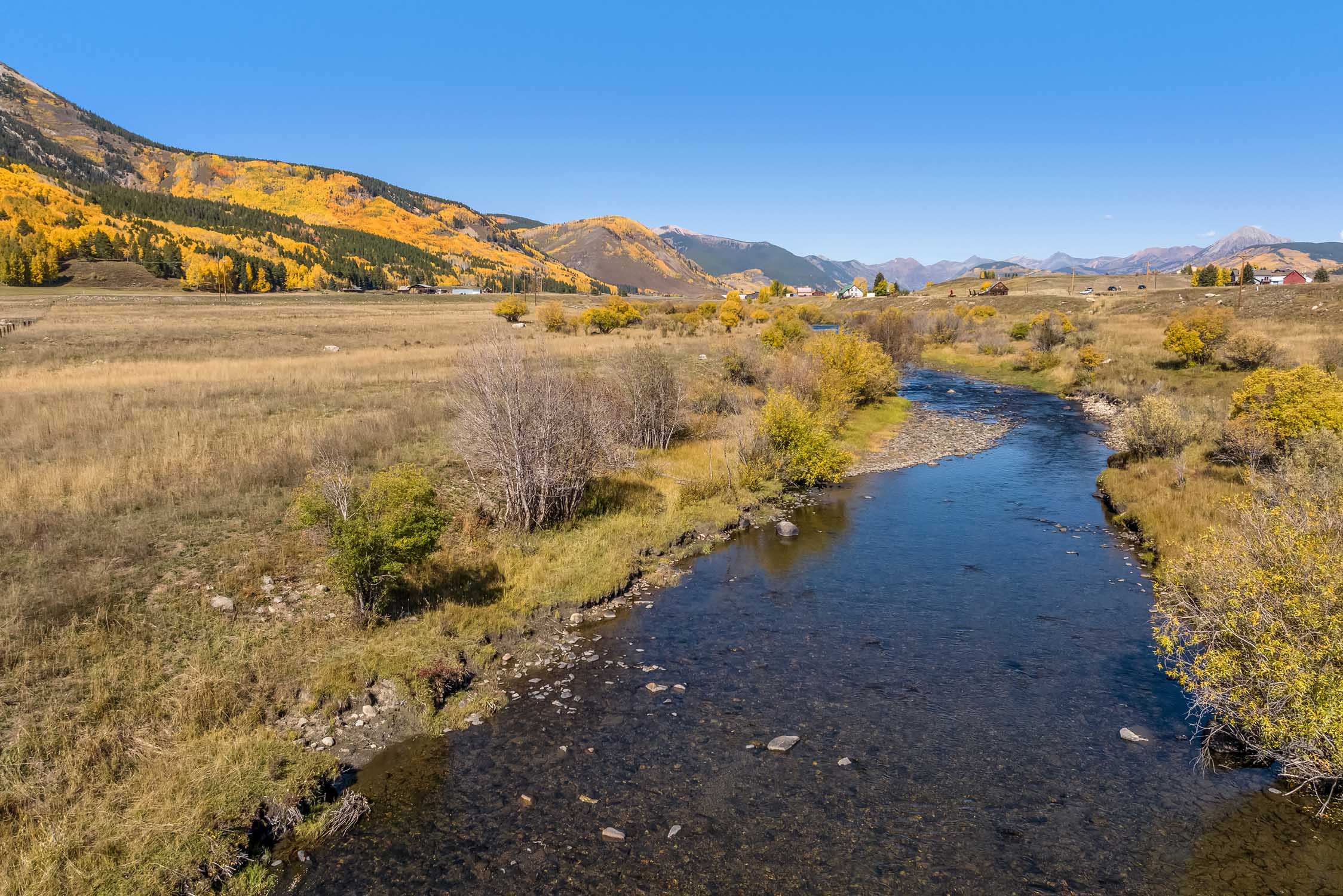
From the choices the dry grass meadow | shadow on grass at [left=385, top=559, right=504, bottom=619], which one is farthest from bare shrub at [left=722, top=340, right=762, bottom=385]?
shadow on grass at [left=385, top=559, right=504, bottom=619]

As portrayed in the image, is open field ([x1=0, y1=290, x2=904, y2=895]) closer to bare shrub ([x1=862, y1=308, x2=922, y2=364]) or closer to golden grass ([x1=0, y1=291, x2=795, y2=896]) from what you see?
golden grass ([x1=0, y1=291, x2=795, y2=896])

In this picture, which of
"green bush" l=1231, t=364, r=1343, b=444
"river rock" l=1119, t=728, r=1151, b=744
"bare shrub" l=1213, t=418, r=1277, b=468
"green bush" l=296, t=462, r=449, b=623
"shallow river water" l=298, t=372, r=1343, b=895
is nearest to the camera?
"shallow river water" l=298, t=372, r=1343, b=895

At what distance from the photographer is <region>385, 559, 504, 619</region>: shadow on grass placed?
16.1m

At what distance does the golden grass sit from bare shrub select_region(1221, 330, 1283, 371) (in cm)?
4111

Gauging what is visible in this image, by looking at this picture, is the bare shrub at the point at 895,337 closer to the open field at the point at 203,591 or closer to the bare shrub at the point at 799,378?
the bare shrub at the point at 799,378

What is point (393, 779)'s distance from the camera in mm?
11062

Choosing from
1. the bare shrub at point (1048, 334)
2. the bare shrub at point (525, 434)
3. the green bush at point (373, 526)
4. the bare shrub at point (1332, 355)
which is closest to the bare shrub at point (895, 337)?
the bare shrub at point (1048, 334)

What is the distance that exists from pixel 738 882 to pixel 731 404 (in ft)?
101

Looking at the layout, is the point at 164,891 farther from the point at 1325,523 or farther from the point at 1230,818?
the point at 1325,523

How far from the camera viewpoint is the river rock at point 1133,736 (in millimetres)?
12250

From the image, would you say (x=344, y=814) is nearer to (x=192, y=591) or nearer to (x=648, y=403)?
(x=192, y=591)

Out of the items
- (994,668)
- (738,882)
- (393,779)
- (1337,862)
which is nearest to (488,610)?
(393,779)

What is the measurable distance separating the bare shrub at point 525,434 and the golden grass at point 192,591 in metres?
1.14

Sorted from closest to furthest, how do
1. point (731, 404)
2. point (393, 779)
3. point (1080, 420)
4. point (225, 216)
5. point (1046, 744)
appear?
point (393, 779)
point (1046, 744)
point (731, 404)
point (1080, 420)
point (225, 216)
